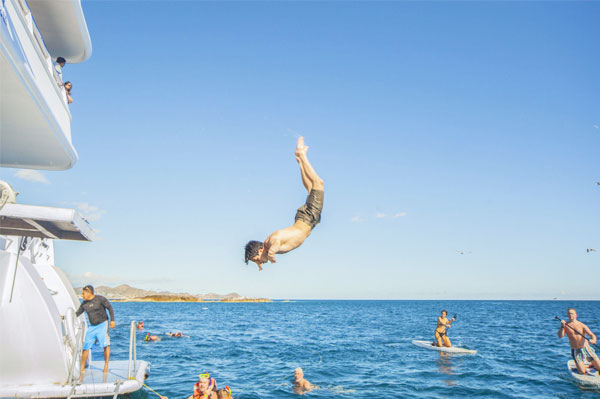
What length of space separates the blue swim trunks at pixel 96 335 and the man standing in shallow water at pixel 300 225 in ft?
21.2

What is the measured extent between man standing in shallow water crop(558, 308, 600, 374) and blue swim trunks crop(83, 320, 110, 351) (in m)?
14.7

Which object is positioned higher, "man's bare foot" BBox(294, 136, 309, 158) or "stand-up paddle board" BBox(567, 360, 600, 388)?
"man's bare foot" BBox(294, 136, 309, 158)

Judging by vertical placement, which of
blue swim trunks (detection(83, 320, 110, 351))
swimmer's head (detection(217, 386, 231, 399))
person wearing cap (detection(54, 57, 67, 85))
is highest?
person wearing cap (detection(54, 57, 67, 85))

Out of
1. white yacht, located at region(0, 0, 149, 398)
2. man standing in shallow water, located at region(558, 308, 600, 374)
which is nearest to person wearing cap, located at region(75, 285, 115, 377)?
white yacht, located at region(0, 0, 149, 398)

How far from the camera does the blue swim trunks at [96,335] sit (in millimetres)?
10656

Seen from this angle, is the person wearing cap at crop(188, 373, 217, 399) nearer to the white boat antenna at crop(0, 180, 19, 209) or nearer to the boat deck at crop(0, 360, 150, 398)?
the boat deck at crop(0, 360, 150, 398)

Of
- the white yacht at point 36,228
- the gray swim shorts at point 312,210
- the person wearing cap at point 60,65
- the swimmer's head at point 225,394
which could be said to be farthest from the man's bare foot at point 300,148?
the swimmer's head at point 225,394

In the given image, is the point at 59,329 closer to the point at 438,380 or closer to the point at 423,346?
the point at 438,380

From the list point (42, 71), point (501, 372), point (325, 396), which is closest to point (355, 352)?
point (501, 372)

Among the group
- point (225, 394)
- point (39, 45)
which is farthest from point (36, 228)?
point (225, 394)

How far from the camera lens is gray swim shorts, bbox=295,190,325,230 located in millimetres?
6426

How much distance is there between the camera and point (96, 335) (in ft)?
35.2

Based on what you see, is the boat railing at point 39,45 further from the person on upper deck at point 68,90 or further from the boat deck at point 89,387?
the boat deck at point 89,387

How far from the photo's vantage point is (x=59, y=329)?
938cm
